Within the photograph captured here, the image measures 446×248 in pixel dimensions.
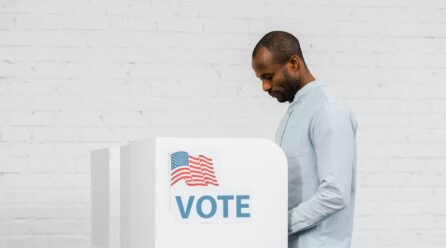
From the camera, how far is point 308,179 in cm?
189

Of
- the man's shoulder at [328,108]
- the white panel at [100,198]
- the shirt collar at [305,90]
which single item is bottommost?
the white panel at [100,198]

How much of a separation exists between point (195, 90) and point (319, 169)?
162cm

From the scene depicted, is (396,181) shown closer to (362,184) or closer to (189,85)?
Result: (362,184)

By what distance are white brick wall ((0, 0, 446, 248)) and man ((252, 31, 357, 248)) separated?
54.7 inches

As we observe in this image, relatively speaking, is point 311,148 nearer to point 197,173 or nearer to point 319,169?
point 319,169

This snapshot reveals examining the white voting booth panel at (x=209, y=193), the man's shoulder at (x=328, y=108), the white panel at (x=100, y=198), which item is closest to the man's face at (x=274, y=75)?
the man's shoulder at (x=328, y=108)

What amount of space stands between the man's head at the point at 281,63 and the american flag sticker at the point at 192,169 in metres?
0.41

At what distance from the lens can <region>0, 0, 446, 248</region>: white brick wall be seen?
10.8ft

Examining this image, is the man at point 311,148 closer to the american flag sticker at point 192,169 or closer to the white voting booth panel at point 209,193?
the white voting booth panel at point 209,193

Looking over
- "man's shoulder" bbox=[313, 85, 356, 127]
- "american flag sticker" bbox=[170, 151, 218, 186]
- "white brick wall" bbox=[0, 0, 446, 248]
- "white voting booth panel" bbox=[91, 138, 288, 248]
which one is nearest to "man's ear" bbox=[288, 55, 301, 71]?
"man's shoulder" bbox=[313, 85, 356, 127]

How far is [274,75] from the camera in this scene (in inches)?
78.9

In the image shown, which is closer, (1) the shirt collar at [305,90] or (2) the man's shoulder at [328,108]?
(2) the man's shoulder at [328,108]

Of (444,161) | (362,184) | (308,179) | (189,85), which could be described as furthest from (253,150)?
(444,161)

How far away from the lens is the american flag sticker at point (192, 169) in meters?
1.67
